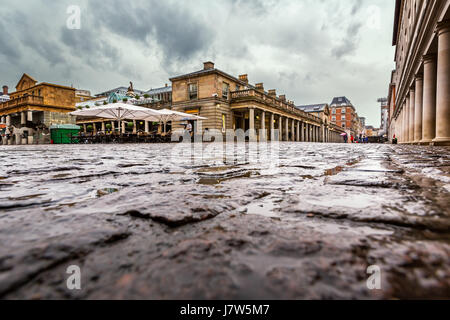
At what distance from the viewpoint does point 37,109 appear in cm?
2886

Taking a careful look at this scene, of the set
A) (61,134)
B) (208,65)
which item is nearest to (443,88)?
(208,65)

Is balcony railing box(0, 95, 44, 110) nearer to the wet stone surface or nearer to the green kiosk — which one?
the green kiosk

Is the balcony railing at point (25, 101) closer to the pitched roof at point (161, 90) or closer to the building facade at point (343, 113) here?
the pitched roof at point (161, 90)

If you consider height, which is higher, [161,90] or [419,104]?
[161,90]

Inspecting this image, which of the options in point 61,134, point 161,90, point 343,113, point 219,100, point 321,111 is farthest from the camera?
point 343,113

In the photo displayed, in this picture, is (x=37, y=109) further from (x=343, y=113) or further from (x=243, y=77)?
(x=343, y=113)

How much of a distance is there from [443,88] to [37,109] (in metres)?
36.1

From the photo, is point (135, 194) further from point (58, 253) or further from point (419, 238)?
point (419, 238)

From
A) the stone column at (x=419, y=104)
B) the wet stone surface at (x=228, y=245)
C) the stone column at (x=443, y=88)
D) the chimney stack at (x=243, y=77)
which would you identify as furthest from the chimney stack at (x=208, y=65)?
the wet stone surface at (x=228, y=245)

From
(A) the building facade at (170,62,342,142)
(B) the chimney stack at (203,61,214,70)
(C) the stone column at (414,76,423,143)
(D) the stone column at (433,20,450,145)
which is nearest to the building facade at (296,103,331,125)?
(A) the building facade at (170,62,342,142)

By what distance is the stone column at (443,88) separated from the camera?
7.58 m

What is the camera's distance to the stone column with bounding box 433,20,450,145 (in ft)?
24.9

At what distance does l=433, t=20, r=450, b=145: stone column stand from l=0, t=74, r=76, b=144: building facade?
33356 mm

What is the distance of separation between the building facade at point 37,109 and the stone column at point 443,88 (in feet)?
109
